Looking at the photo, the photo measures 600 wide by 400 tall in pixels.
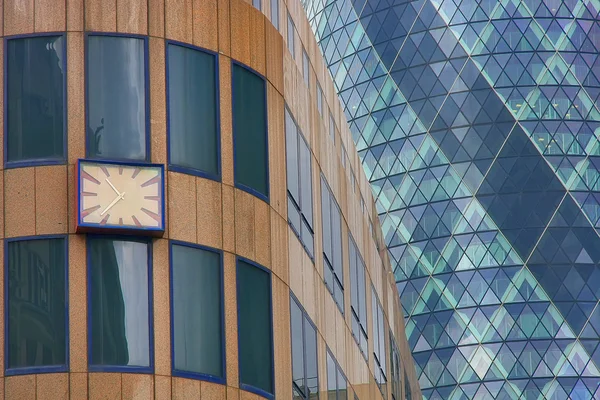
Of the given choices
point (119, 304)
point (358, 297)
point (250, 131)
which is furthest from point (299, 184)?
point (358, 297)

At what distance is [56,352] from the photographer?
23172mm

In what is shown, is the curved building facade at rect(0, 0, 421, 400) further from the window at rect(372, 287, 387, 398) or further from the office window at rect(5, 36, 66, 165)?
the window at rect(372, 287, 387, 398)

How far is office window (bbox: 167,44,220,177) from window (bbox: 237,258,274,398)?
5.01ft

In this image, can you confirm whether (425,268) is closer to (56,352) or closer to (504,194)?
(504,194)

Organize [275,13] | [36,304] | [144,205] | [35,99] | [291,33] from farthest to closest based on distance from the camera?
[291,33] → [275,13] → [35,99] → [144,205] → [36,304]

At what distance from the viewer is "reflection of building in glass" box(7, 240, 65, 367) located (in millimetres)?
23188

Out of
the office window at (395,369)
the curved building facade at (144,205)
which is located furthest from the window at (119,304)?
the office window at (395,369)

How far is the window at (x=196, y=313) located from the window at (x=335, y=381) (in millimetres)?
6635

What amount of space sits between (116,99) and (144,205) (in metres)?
1.53

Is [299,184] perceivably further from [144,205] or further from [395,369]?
[395,369]

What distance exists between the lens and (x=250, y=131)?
26.0m

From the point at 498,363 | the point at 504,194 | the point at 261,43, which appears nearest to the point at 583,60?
the point at 504,194

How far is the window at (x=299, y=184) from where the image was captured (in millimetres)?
28125

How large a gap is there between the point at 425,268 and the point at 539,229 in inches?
268
